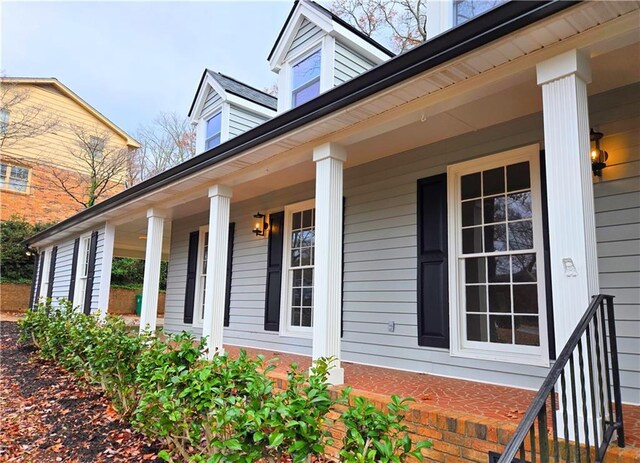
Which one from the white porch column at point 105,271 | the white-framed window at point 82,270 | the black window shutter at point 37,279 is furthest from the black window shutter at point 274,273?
the black window shutter at point 37,279

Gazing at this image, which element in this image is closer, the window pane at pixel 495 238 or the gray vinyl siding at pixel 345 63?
the window pane at pixel 495 238

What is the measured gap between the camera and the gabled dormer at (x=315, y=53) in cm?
616

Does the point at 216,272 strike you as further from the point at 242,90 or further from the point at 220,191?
the point at 242,90

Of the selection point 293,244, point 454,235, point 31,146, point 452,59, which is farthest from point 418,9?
point 31,146

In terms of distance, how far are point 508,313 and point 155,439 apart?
3.63 meters

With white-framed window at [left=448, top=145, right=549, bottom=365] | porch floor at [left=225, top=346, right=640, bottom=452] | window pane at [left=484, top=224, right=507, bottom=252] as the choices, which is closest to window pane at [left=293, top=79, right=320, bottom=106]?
white-framed window at [left=448, top=145, right=549, bottom=365]

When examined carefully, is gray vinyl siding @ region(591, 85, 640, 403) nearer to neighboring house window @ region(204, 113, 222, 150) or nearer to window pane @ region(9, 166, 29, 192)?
neighboring house window @ region(204, 113, 222, 150)

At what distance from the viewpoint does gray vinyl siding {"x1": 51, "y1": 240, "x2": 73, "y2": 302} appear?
1103 centimetres

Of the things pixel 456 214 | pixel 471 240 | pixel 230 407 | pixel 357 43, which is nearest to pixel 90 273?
pixel 357 43

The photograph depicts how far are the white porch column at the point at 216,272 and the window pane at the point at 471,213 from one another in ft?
9.92

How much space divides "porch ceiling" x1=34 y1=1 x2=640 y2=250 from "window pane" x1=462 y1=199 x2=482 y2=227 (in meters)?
0.77

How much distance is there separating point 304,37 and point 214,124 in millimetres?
2908

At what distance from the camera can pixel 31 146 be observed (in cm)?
1672

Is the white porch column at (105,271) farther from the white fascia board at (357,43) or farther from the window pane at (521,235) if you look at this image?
the window pane at (521,235)
